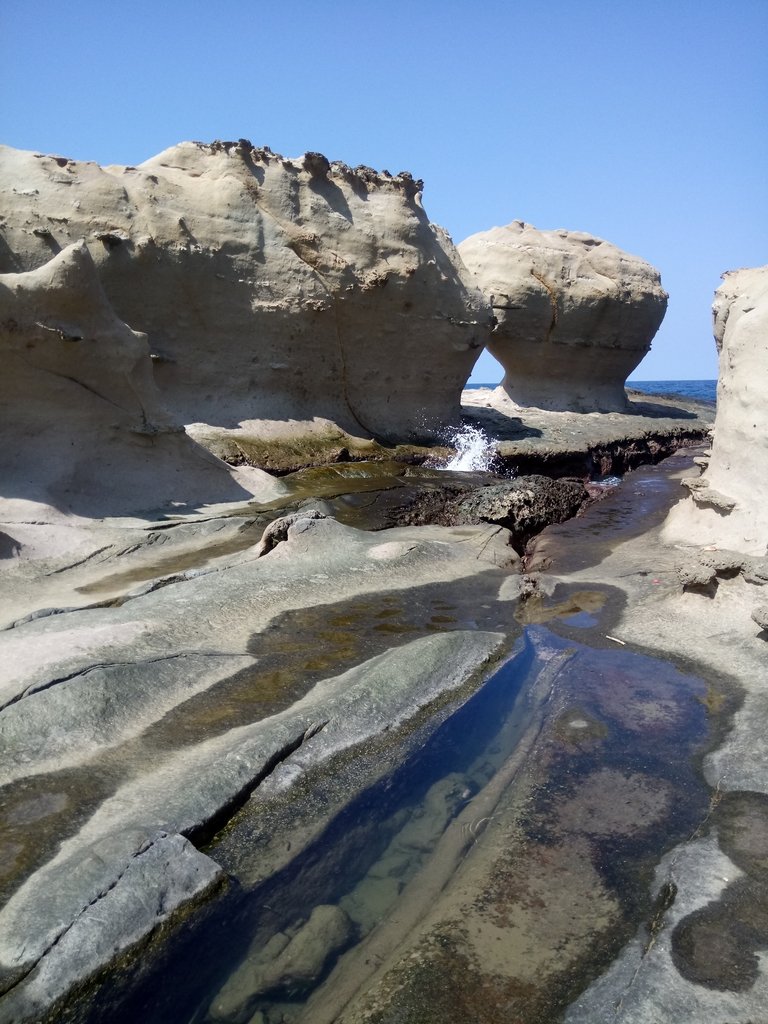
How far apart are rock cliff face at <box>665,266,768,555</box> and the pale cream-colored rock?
16.1 ft

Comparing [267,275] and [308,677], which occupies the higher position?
[267,275]

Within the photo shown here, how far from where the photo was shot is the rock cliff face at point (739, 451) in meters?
6.79

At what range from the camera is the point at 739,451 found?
23.2ft

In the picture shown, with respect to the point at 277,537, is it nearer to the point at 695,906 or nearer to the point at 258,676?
the point at 258,676

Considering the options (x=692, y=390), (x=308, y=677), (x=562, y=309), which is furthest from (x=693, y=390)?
(x=308, y=677)

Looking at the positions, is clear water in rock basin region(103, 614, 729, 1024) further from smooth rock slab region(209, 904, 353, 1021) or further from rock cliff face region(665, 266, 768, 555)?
rock cliff face region(665, 266, 768, 555)

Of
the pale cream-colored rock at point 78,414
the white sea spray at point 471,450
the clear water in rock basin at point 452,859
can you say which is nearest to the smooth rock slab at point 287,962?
the clear water in rock basin at point 452,859

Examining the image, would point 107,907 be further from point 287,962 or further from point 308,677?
point 308,677

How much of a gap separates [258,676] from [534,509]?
5.26 meters

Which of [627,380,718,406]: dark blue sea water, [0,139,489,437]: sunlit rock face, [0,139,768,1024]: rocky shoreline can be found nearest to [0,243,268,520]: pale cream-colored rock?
[0,139,768,1024]: rocky shoreline

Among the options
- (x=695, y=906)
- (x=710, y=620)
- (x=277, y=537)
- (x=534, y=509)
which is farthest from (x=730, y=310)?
(x=695, y=906)

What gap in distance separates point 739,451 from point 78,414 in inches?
242

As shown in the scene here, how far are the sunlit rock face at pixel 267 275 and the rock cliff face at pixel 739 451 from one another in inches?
258

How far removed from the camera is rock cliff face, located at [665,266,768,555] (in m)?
6.79
